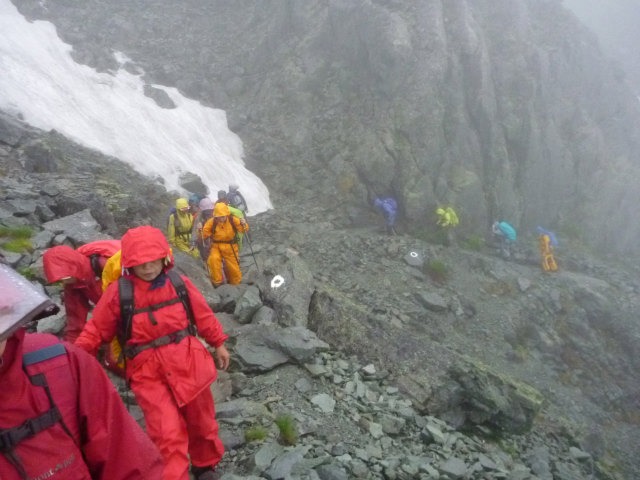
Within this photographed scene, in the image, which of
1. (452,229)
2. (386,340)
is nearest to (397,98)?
(452,229)

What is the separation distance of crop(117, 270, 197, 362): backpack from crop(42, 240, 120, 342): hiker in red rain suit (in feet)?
3.98

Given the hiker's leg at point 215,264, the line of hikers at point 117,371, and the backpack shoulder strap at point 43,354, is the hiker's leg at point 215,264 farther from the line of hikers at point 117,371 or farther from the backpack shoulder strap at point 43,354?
the backpack shoulder strap at point 43,354

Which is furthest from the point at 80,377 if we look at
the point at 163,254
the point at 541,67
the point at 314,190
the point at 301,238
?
the point at 541,67

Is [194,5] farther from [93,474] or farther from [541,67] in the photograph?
[93,474]

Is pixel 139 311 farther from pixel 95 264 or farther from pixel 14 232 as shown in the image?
pixel 14 232

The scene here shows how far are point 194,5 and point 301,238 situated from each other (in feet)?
60.4

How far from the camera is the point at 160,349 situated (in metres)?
4.50

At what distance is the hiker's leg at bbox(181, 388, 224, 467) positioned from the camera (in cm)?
471

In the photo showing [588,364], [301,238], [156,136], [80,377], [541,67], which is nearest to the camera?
[80,377]

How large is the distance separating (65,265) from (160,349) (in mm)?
1665

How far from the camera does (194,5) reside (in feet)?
90.9

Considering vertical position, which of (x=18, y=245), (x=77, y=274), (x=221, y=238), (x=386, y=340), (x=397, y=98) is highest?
(x=397, y=98)

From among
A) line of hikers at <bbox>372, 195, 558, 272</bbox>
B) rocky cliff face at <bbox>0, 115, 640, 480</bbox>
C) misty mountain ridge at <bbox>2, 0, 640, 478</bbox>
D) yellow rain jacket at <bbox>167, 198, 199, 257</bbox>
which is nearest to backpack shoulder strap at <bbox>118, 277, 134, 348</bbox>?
rocky cliff face at <bbox>0, 115, 640, 480</bbox>

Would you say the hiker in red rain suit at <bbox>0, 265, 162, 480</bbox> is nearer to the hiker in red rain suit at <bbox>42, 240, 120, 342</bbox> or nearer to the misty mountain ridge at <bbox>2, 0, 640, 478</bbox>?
the hiker in red rain suit at <bbox>42, 240, 120, 342</bbox>
